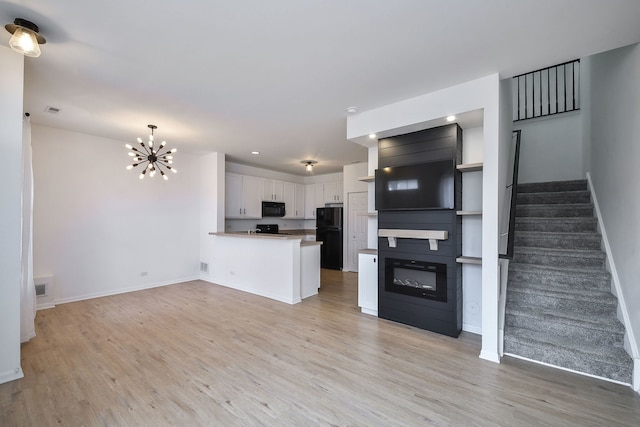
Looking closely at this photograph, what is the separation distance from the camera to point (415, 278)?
354 centimetres

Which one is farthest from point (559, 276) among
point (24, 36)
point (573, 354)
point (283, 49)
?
→ point (24, 36)

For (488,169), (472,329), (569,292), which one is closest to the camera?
(488,169)

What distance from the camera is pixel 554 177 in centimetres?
461

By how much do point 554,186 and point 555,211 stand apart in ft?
2.16

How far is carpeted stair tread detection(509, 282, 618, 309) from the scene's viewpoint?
2725 millimetres

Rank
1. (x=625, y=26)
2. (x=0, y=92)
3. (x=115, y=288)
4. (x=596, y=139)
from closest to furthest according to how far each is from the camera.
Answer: (x=625, y=26), (x=0, y=92), (x=596, y=139), (x=115, y=288)

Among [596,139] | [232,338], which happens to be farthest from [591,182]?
[232,338]

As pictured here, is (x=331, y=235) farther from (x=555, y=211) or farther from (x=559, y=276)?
(x=559, y=276)

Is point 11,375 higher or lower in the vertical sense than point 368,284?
lower

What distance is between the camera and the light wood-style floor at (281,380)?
193cm

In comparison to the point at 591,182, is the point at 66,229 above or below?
below

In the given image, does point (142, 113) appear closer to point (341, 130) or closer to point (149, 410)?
point (341, 130)

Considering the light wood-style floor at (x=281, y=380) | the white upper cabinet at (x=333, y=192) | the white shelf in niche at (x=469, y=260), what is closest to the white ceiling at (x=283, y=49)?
the white shelf in niche at (x=469, y=260)

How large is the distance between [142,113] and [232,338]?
3.22 metres
